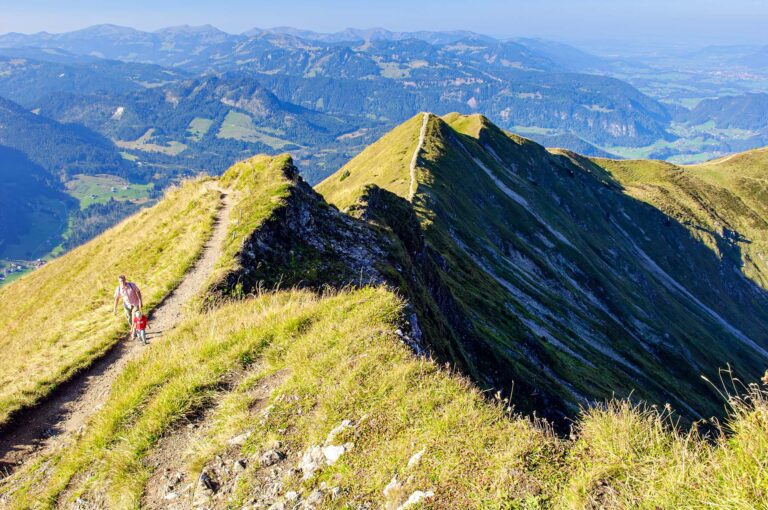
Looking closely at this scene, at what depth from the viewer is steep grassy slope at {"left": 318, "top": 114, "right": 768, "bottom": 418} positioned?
43219mm

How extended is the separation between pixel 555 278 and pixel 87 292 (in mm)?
86631

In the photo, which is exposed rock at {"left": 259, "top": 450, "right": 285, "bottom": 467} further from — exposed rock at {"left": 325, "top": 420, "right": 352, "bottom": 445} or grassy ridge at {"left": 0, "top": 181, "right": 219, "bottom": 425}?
grassy ridge at {"left": 0, "top": 181, "right": 219, "bottom": 425}

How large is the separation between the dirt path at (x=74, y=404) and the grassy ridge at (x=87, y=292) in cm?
41

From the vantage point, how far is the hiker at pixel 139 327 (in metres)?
17.8

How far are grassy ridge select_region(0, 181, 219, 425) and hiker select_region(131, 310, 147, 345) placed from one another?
93 cm

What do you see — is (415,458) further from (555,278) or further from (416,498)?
(555,278)

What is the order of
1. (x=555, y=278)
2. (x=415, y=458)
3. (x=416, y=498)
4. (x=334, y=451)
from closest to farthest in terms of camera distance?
(x=416, y=498)
(x=415, y=458)
(x=334, y=451)
(x=555, y=278)

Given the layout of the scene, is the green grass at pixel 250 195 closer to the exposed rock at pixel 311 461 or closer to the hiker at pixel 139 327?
the hiker at pixel 139 327

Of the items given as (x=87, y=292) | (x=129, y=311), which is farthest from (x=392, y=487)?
(x=87, y=292)

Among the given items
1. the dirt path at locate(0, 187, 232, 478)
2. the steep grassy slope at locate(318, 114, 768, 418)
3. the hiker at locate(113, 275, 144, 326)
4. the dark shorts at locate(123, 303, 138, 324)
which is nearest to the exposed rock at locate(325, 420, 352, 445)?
the steep grassy slope at locate(318, 114, 768, 418)

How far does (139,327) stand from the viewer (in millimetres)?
17828

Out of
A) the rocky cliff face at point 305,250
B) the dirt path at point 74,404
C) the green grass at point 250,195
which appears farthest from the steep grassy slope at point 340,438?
the green grass at point 250,195

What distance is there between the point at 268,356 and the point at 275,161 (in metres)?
24.3

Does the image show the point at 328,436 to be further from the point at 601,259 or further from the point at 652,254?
the point at 652,254
